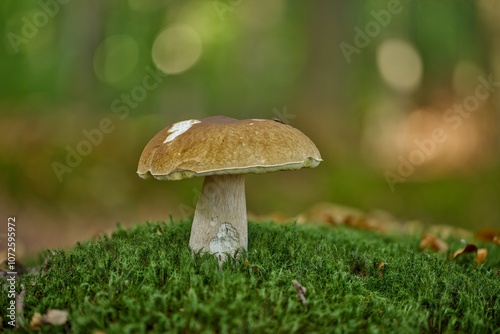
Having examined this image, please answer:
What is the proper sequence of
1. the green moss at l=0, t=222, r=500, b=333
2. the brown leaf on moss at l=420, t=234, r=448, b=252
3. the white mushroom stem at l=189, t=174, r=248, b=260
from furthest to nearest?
the brown leaf on moss at l=420, t=234, r=448, b=252, the white mushroom stem at l=189, t=174, r=248, b=260, the green moss at l=0, t=222, r=500, b=333

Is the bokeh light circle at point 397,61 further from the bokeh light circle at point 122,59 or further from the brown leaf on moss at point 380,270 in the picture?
the brown leaf on moss at point 380,270

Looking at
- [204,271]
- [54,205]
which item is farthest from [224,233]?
[54,205]

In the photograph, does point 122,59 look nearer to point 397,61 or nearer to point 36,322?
point 397,61

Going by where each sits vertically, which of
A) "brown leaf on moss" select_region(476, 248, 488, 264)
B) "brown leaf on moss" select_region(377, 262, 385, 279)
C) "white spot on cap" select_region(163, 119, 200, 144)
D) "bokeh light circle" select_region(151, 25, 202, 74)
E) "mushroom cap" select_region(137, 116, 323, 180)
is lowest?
"brown leaf on moss" select_region(476, 248, 488, 264)

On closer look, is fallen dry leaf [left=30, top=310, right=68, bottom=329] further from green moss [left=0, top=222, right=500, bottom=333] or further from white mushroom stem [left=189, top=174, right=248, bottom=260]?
white mushroom stem [left=189, top=174, right=248, bottom=260]

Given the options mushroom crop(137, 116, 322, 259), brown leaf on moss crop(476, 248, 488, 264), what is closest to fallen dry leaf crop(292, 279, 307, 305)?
mushroom crop(137, 116, 322, 259)

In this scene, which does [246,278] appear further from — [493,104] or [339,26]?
[493,104]

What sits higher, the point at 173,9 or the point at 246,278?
the point at 173,9
